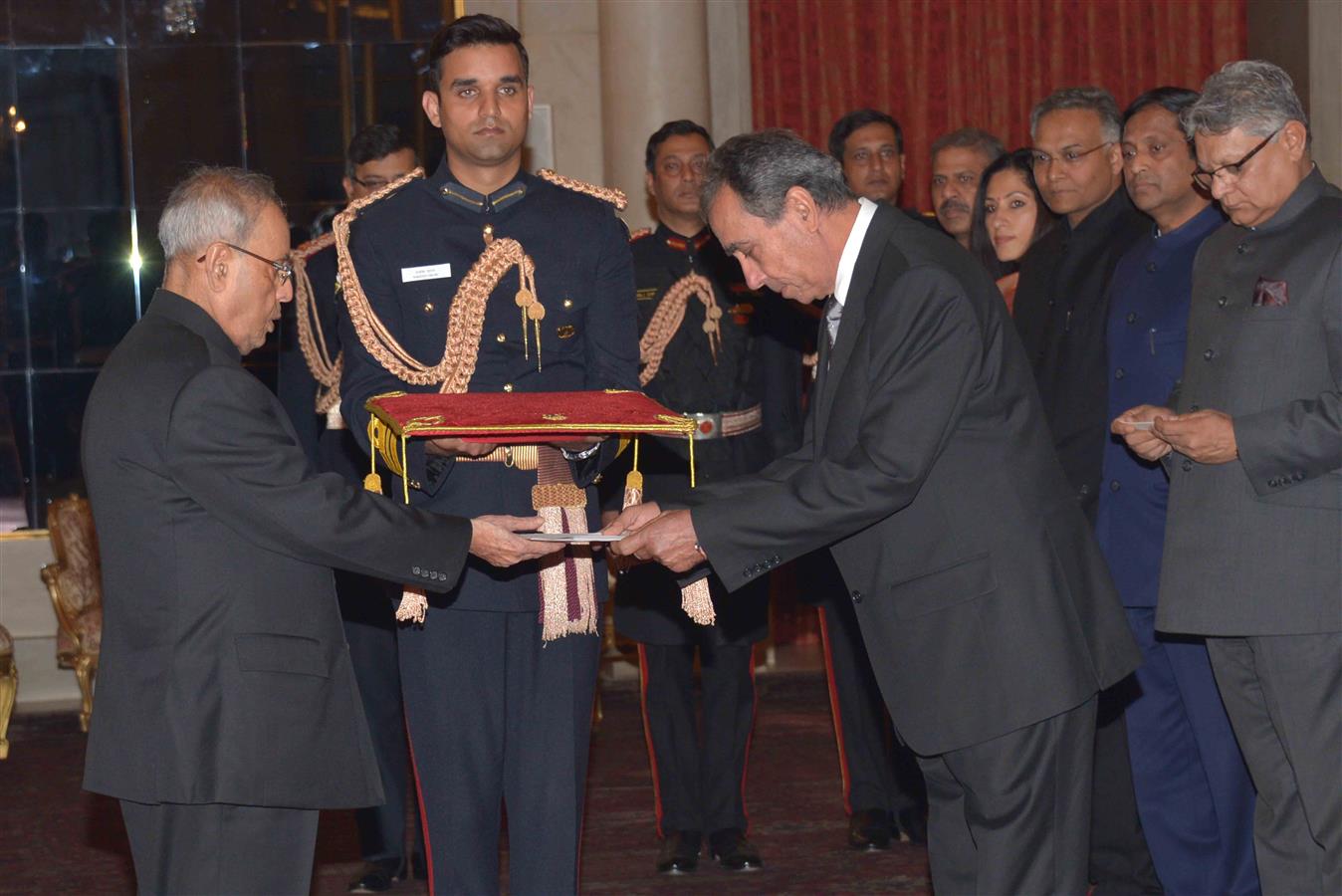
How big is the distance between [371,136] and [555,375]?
6.03 feet

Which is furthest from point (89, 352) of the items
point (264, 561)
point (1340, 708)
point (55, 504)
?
point (1340, 708)

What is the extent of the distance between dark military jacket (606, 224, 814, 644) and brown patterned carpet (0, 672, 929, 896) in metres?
0.64

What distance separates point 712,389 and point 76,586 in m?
3.27

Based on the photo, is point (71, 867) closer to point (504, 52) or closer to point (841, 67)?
point (504, 52)

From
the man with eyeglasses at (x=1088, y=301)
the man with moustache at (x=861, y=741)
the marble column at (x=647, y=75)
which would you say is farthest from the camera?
the marble column at (x=647, y=75)

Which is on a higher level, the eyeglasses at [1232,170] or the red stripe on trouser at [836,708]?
the eyeglasses at [1232,170]

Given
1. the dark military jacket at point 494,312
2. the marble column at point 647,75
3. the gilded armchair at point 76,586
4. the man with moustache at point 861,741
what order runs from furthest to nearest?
the marble column at point 647,75, the gilded armchair at point 76,586, the man with moustache at point 861,741, the dark military jacket at point 494,312

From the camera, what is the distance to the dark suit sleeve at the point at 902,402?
2748 millimetres

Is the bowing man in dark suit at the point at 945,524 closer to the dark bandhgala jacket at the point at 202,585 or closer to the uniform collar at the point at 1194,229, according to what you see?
A: the dark bandhgala jacket at the point at 202,585

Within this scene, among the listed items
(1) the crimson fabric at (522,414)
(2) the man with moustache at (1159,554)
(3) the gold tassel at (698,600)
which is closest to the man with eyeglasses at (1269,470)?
(2) the man with moustache at (1159,554)

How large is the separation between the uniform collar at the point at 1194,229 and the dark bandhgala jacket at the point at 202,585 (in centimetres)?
209

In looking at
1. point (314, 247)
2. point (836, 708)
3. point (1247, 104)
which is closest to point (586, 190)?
point (1247, 104)

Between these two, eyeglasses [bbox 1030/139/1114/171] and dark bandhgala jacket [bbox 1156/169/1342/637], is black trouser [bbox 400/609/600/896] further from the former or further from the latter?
eyeglasses [bbox 1030/139/1114/171]

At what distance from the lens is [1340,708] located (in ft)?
10.4
